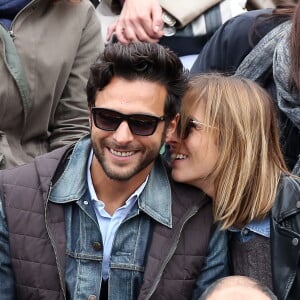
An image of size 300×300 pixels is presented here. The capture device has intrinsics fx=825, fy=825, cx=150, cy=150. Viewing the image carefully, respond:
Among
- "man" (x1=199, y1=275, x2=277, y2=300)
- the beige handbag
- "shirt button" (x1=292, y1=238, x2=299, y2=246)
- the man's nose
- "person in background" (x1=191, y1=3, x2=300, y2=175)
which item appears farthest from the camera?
the beige handbag

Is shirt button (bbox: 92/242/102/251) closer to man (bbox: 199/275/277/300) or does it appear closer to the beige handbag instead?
man (bbox: 199/275/277/300)

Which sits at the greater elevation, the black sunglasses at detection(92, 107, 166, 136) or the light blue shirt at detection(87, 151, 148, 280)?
the black sunglasses at detection(92, 107, 166, 136)

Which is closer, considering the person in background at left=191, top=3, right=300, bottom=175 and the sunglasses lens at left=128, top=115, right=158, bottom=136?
the sunglasses lens at left=128, top=115, right=158, bottom=136

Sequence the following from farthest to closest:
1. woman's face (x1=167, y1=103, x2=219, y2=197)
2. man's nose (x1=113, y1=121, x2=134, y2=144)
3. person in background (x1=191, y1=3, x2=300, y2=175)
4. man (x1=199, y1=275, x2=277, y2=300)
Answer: person in background (x1=191, y1=3, x2=300, y2=175)
woman's face (x1=167, y1=103, x2=219, y2=197)
man's nose (x1=113, y1=121, x2=134, y2=144)
man (x1=199, y1=275, x2=277, y2=300)

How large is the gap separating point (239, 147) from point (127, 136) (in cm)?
43

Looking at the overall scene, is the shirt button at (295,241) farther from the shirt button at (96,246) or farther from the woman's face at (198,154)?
the shirt button at (96,246)

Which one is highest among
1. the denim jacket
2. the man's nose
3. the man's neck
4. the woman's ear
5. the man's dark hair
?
the man's dark hair

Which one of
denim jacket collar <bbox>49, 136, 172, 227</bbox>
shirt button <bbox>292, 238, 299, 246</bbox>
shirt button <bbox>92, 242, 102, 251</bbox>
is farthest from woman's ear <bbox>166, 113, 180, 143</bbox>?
shirt button <bbox>292, 238, 299, 246</bbox>

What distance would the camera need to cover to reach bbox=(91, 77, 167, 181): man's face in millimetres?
2584

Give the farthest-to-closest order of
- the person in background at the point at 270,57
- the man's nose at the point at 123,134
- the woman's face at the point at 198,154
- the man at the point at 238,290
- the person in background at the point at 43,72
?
the person in background at the point at 43,72
the person in background at the point at 270,57
the woman's face at the point at 198,154
the man's nose at the point at 123,134
the man at the point at 238,290

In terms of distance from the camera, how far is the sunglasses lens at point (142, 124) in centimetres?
258

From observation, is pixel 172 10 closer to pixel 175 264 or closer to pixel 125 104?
pixel 125 104

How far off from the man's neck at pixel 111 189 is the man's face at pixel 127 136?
0.07 meters

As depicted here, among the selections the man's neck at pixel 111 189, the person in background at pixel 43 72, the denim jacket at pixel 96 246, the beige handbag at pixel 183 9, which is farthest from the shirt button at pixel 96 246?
the beige handbag at pixel 183 9
